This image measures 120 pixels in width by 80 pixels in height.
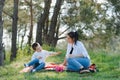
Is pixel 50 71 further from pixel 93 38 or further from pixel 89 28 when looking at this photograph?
pixel 93 38

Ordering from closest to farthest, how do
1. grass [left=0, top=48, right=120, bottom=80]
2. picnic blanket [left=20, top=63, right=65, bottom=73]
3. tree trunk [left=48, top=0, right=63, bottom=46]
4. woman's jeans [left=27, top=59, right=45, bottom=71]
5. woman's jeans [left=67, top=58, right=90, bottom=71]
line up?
1. grass [left=0, top=48, right=120, bottom=80]
2. woman's jeans [left=67, top=58, right=90, bottom=71]
3. picnic blanket [left=20, top=63, right=65, bottom=73]
4. woman's jeans [left=27, top=59, right=45, bottom=71]
5. tree trunk [left=48, top=0, right=63, bottom=46]

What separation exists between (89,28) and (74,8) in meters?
1.98

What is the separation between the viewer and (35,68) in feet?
37.3

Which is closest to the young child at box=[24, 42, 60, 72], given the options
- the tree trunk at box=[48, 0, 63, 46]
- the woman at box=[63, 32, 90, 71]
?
the woman at box=[63, 32, 90, 71]

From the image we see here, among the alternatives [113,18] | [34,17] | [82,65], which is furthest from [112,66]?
[34,17]

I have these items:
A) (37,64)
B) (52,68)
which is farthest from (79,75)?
(37,64)

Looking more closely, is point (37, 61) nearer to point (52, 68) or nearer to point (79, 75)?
point (52, 68)

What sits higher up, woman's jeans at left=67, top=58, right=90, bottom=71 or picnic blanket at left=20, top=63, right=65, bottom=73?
woman's jeans at left=67, top=58, right=90, bottom=71

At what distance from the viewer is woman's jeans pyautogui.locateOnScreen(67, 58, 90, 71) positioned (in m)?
10.8

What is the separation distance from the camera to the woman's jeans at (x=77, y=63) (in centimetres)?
1075

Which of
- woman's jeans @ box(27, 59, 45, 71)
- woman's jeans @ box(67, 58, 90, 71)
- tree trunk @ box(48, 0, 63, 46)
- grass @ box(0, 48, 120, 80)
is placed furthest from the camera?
tree trunk @ box(48, 0, 63, 46)

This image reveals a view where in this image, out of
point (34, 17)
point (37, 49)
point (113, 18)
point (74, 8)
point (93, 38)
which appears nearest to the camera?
point (37, 49)

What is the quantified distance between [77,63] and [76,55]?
1.27 ft

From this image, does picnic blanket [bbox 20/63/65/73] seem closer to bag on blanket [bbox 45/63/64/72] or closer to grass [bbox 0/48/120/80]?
bag on blanket [bbox 45/63/64/72]
